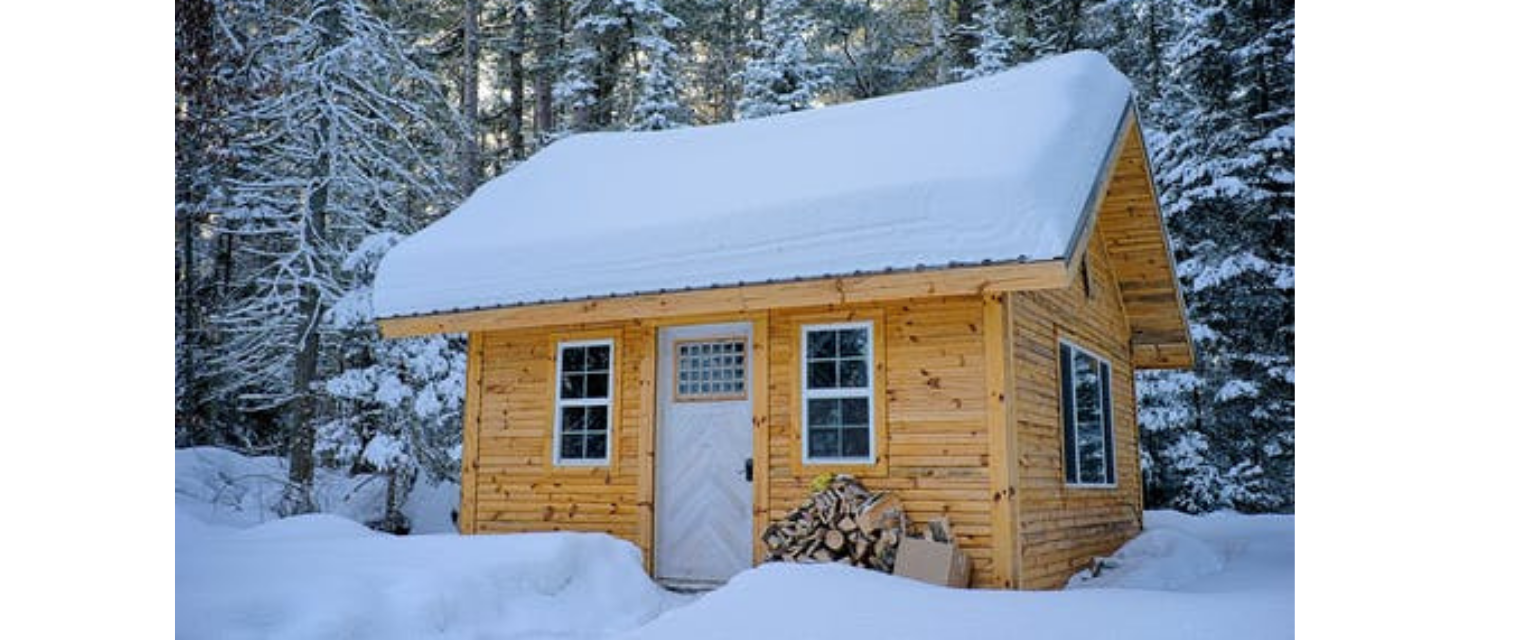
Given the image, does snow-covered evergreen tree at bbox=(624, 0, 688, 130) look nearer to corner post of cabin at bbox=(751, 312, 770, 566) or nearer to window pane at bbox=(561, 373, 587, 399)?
window pane at bbox=(561, 373, 587, 399)

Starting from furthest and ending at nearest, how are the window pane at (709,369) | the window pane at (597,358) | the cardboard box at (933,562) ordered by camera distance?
the window pane at (597,358), the window pane at (709,369), the cardboard box at (933,562)

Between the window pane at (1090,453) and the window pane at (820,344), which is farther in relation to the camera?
the window pane at (1090,453)

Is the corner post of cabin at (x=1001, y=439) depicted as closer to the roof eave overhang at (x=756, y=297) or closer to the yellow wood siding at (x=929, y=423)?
the yellow wood siding at (x=929, y=423)

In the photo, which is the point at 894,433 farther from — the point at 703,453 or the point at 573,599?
the point at 573,599

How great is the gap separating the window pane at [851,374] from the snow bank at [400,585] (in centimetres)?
174

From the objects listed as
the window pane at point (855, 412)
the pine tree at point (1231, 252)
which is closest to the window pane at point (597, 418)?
the window pane at point (855, 412)

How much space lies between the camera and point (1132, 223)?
9484 millimetres

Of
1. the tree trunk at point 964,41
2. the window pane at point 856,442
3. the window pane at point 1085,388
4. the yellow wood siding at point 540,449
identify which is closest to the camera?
the window pane at point 856,442

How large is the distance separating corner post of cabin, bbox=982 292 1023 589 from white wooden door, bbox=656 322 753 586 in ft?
5.87

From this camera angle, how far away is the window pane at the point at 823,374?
7.41 meters
